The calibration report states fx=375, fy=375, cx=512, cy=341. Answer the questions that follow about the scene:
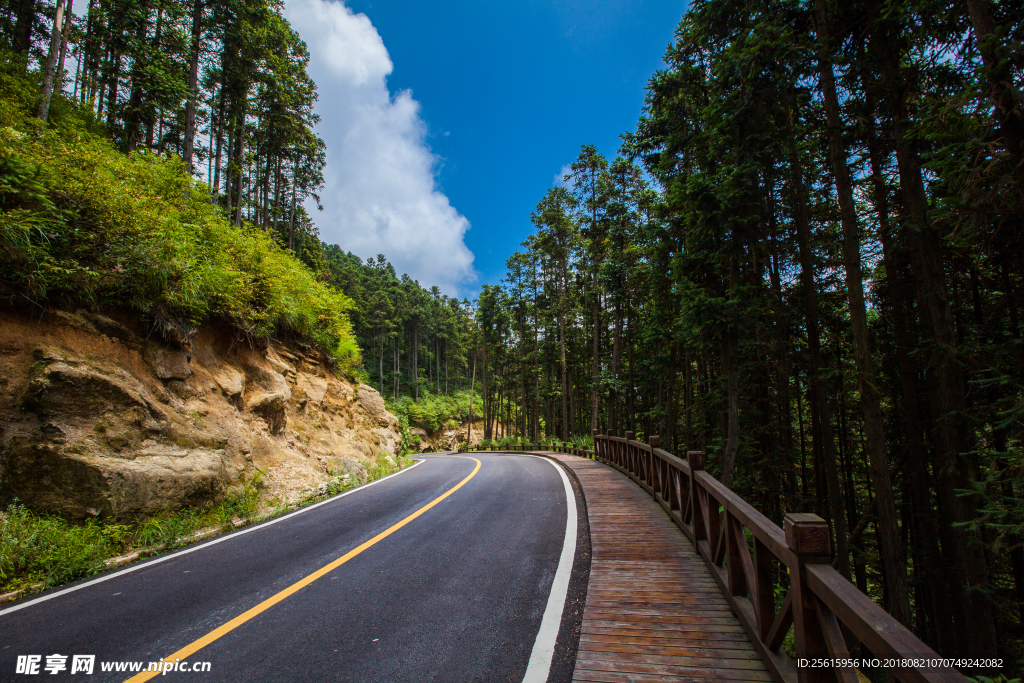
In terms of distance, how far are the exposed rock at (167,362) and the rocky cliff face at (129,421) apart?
2 cm

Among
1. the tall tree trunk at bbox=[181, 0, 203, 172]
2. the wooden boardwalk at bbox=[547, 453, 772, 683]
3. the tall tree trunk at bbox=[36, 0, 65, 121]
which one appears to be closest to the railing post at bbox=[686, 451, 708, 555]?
the wooden boardwalk at bbox=[547, 453, 772, 683]

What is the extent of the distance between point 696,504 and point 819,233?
30.9ft

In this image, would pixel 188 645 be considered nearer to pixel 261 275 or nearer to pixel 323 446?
pixel 323 446

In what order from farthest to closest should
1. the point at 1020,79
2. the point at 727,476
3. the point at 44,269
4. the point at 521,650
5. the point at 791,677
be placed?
1. the point at 727,476
2. the point at 44,269
3. the point at 1020,79
4. the point at 521,650
5. the point at 791,677

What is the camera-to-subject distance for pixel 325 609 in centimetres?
345

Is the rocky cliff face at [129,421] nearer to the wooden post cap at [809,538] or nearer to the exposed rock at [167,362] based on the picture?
the exposed rock at [167,362]

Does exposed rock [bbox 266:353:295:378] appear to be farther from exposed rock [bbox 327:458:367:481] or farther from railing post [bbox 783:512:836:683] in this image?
railing post [bbox 783:512:836:683]

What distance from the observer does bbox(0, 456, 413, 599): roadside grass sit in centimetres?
422

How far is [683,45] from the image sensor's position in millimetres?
10961

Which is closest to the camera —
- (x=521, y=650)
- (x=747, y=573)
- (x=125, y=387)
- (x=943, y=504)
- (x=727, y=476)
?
(x=521, y=650)

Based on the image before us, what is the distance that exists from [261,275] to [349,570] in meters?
8.91

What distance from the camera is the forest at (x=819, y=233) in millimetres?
5031

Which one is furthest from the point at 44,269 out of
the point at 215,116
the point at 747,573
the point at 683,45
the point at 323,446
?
the point at 215,116

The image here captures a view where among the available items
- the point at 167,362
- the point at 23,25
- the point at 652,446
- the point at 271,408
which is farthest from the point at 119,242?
the point at 23,25
